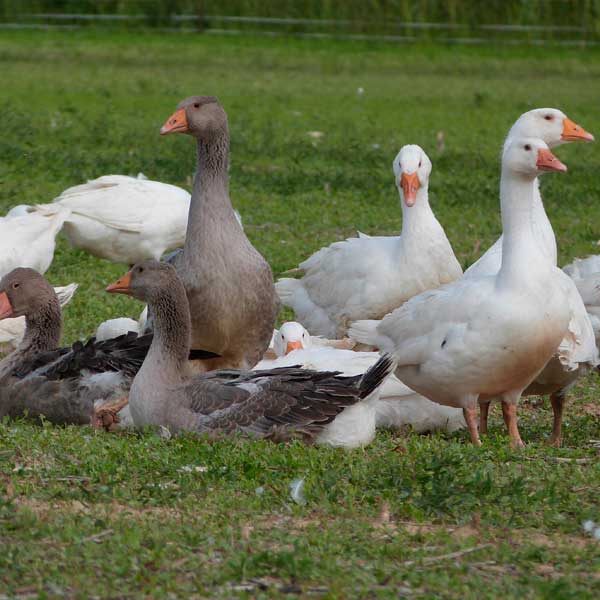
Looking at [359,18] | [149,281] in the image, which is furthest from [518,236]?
[359,18]

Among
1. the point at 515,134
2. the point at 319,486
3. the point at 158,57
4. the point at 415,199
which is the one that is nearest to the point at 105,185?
the point at 415,199

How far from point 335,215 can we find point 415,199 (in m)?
4.30

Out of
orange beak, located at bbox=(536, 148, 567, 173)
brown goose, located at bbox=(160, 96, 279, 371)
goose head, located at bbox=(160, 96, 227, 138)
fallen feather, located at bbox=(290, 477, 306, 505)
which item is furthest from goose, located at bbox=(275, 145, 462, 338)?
fallen feather, located at bbox=(290, 477, 306, 505)

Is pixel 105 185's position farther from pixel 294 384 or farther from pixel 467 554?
pixel 467 554

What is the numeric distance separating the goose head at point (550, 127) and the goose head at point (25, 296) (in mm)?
2668

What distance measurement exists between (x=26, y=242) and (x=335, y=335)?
2.25m

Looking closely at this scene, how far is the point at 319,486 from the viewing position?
485 centimetres

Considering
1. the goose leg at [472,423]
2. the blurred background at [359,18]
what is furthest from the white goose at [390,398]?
the blurred background at [359,18]

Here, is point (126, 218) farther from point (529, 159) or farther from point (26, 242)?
point (529, 159)

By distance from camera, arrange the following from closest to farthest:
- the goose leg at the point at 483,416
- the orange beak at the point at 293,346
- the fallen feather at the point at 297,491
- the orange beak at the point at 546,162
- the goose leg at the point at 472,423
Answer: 1. the fallen feather at the point at 297,491
2. the goose leg at the point at 472,423
3. the orange beak at the point at 546,162
4. the goose leg at the point at 483,416
5. the orange beak at the point at 293,346

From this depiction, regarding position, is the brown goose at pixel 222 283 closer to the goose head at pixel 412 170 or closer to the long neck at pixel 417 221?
the long neck at pixel 417 221

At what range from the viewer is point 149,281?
6438 millimetres

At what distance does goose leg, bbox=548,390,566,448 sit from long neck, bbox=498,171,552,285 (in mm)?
915

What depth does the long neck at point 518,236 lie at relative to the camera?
Answer: 6238 millimetres
